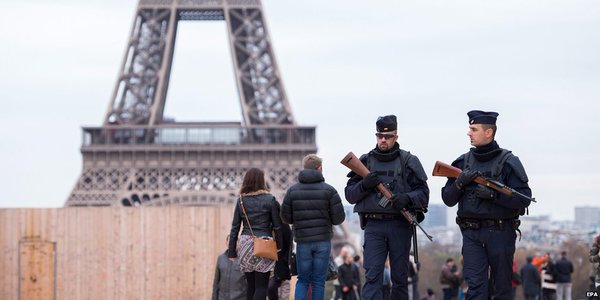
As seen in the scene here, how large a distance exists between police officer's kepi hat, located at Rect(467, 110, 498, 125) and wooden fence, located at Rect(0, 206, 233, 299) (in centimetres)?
952

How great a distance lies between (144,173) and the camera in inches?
2227

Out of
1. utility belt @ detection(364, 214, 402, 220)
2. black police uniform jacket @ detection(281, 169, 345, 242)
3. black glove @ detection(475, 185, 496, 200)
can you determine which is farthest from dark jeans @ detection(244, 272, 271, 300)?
black glove @ detection(475, 185, 496, 200)

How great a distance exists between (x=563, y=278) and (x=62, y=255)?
9825mm

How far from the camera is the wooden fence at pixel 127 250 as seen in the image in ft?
67.6

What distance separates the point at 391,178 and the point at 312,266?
153cm

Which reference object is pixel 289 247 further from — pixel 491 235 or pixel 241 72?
pixel 241 72

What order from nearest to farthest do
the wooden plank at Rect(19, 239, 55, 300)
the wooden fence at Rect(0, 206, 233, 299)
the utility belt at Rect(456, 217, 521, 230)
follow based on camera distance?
1. the utility belt at Rect(456, 217, 521, 230)
2. the wooden plank at Rect(19, 239, 55, 300)
3. the wooden fence at Rect(0, 206, 233, 299)

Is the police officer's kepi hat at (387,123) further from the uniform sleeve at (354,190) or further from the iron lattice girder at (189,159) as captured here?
the iron lattice girder at (189,159)

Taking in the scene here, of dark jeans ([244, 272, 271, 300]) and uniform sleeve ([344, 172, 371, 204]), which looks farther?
dark jeans ([244, 272, 271, 300])

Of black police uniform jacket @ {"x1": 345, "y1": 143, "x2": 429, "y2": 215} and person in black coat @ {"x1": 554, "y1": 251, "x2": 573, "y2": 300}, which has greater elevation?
black police uniform jacket @ {"x1": 345, "y1": 143, "x2": 429, "y2": 215}

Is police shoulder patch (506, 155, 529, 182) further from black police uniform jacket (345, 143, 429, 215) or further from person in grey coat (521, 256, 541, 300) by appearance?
person in grey coat (521, 256, 541, 300)

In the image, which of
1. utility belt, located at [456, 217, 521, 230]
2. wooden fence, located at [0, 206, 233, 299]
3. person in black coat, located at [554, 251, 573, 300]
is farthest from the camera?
person in black coat, located at [554, 251, 573, 300]

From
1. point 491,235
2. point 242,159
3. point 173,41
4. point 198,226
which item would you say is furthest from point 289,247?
point 173,41

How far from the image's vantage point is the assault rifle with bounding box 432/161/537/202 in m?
11.4
